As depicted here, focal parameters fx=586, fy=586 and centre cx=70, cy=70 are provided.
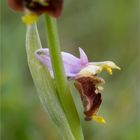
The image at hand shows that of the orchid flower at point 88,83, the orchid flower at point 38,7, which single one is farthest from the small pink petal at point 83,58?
the orchid flower at point 38,7

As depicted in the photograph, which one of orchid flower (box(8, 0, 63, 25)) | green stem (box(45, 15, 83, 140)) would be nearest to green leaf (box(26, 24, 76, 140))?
green stem (box(45, 15, 83, 140))

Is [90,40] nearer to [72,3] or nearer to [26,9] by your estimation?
[72,3]

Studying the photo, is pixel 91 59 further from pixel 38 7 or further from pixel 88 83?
pixel 38 7

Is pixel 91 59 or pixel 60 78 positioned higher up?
pixel 60 78

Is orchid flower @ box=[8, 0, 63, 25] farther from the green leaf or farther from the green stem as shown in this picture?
the green leaf

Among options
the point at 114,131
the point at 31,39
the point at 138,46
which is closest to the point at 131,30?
the point at 138,46

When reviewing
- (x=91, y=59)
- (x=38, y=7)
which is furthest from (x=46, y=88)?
(x=91, y=59)
